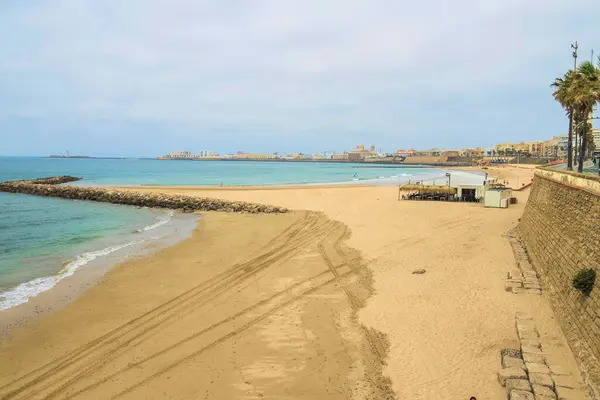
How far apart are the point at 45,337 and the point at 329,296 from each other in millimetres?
8022

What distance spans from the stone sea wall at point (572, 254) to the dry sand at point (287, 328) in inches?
22.5

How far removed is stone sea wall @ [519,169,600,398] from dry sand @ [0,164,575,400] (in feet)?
1.87

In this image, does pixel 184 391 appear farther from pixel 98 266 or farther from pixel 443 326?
pixel 98 266

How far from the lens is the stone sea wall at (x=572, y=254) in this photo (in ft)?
26.3

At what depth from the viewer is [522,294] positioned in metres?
12.3

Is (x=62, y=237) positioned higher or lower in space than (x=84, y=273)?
higher

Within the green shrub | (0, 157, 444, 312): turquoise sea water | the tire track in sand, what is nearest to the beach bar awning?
the tire track in sand

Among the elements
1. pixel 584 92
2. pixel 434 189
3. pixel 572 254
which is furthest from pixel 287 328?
pixel 434 189

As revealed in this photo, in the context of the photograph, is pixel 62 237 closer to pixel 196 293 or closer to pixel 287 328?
pixel 196 293

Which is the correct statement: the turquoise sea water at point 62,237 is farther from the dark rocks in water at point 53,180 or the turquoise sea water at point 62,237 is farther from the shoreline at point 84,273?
the dark rocks in water at point 53,180

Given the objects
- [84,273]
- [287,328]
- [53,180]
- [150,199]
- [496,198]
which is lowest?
[287,328]

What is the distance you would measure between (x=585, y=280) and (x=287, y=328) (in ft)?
22.8

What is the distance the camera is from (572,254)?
10.5m

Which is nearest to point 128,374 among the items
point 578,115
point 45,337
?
point 45,337
